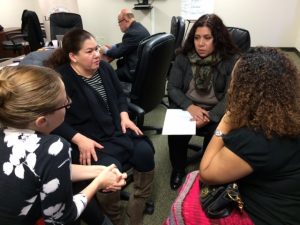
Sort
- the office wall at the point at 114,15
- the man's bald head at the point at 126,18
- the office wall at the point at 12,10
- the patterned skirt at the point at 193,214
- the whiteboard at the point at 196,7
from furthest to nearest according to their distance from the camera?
the office wall at the point at 12,10
the office wall at the point at 114,15
the whiteboard at the point at 196,7
the man's bald head at the point at 126,18
the patterned skirt at the point at 193,214

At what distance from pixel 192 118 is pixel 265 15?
3947 millimetres

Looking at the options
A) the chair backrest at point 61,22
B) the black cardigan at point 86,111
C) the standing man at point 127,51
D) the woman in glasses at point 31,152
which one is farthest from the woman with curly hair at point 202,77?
the chair backrest at point 61,22

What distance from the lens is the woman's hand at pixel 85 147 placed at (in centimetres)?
149

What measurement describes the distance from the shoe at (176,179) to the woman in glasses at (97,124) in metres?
0.35

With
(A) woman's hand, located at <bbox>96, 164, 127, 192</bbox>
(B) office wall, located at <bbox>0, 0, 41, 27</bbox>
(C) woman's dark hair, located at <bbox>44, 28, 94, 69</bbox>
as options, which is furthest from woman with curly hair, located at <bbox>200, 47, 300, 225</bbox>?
(B) office wall, located at <bbox>0, 0, 41, 27</bbox>

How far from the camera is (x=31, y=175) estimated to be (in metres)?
0.85

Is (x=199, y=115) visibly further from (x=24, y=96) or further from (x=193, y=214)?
(x=24, y=96)

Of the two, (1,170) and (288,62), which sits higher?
(288,62)

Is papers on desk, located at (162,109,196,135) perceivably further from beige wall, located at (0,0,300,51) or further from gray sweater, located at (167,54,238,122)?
beige wall, located at (0,0,300,51)

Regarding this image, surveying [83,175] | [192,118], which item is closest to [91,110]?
[83,175]

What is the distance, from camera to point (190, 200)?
1.20 m

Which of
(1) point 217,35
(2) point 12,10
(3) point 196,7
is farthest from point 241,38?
(2) point 12,10

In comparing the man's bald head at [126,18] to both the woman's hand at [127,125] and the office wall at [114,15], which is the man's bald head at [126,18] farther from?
the office wall at [114,15]

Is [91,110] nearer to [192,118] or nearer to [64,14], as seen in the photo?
[192,118]
